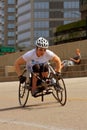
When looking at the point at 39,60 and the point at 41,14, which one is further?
the point at 41,14

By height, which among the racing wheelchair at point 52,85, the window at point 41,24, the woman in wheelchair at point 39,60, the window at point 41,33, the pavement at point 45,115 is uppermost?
the woman in wheelchair at point 39,60

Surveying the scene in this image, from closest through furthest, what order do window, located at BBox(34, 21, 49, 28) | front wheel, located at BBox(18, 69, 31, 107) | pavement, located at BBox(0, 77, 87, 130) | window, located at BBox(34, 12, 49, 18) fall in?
1. pavement, located at BBox(0, 77, 87, 130)
2. front wheel, located at BBox(18, 69, 31, 107)
3. window, located at BBox(34, 21, 49, 28)
4. window, located at BBox(34, 12, 49, 18)

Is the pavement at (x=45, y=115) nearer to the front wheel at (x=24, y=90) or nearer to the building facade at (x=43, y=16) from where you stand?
the front wheel at (x=24, y=90)

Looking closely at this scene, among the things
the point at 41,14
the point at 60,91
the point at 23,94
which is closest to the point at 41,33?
the point at 41,14

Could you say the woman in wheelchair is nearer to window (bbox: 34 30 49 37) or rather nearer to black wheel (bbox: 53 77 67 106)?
black wheel (bbox: 53 77 67 106)

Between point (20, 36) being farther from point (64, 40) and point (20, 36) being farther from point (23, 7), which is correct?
point (64, 40)

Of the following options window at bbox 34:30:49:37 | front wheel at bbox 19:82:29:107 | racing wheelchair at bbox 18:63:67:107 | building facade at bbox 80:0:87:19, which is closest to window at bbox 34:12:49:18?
window at bbox 34:30:49:37

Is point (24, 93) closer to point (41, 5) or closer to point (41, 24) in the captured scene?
point (41, 24)

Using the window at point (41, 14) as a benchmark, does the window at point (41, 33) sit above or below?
below

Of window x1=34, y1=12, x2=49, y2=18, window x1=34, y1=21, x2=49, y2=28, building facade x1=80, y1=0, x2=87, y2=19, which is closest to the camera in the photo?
building facade x1=80, y1=0, x2=87, y2=19

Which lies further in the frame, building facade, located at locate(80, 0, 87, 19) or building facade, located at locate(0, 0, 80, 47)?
building facade, located at locate(0, 0, 80, 47)

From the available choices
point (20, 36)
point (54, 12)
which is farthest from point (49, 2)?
point (20, 36)

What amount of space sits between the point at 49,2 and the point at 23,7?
35.3ft

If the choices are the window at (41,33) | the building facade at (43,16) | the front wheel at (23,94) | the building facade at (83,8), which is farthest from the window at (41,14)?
the front wheel at (23,94)
